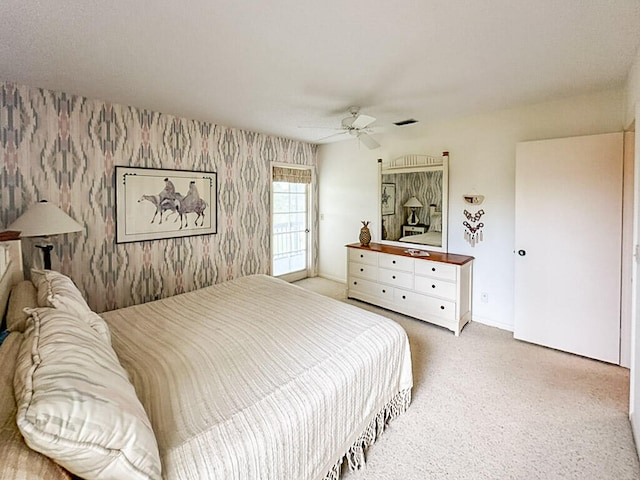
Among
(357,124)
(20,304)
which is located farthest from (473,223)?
(20,304)

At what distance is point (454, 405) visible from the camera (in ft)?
7.11

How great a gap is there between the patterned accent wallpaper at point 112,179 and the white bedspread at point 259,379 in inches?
44.0

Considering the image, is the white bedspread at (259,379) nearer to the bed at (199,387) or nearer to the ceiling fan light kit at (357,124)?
the bed at (199,387)

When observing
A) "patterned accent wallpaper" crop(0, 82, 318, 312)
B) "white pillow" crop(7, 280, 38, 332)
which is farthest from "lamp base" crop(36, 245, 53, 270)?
"white pillow" crop(7, 280, 38, 332)

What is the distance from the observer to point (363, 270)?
4207mm

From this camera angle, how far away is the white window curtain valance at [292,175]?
4773 millimetres

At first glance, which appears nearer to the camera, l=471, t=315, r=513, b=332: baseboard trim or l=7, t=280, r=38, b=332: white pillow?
l=7, t=280, r=38, b=332: white pillow

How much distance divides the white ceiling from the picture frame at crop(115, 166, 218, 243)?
31.1 inches

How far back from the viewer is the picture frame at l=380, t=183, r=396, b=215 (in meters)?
4.31

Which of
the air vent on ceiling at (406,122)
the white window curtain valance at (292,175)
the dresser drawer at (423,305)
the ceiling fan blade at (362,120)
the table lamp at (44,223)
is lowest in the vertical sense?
the dresser drawer at (423,305)

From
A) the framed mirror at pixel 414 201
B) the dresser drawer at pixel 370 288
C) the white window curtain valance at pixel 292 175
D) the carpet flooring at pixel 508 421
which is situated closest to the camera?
the carpet flooring at pixel 508 421

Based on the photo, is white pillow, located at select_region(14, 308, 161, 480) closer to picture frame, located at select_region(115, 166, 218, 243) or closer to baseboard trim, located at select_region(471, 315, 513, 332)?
picture frame, located at select_region(115, 166, 218, 243)

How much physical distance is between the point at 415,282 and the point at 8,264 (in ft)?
11.6

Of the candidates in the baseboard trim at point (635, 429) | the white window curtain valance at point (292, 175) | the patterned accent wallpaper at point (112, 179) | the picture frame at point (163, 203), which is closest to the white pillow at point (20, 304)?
the patterned accent wallpaper at point (112, 179)
